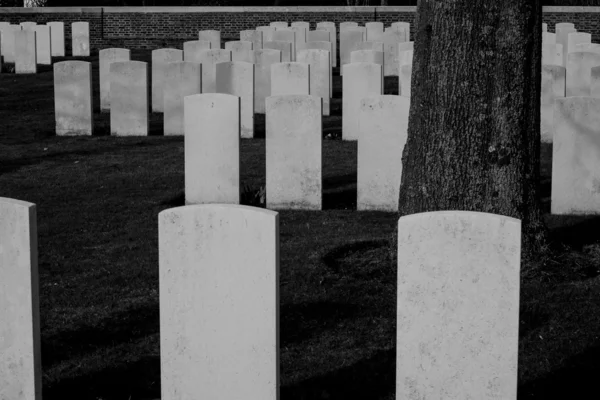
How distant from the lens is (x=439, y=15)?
709 cm

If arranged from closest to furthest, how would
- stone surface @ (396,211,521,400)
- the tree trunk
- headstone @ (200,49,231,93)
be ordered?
stone surface @ (396,211,521,400) < the tree trunk < headstone @ (200,49,231,93)

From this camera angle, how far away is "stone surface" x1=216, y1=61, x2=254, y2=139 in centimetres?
1362

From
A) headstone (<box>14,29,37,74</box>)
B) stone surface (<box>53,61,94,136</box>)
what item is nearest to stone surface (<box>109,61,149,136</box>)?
stone surface (<box>53,61,94,136</box>)

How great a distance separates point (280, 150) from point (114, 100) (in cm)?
468

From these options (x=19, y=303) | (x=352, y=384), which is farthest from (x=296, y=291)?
(x=19, y=303)

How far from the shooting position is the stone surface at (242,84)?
1362 centimetres

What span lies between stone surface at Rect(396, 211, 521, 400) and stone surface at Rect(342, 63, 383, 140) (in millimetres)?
8597

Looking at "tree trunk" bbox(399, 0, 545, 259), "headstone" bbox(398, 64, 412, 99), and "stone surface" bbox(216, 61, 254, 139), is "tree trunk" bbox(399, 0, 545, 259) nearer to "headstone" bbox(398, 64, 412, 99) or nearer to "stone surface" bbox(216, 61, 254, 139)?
"headstone" bbox(398, 64, 412, 99)

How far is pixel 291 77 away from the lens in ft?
44.2

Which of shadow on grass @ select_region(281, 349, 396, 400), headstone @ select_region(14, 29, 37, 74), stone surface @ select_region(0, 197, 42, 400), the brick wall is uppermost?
the brick wall

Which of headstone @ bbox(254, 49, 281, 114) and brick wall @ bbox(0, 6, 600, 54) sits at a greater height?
brick wall @ bbox(0, 6, 600, 54)

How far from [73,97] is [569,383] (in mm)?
9515

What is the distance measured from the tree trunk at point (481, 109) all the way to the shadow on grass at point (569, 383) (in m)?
1.60

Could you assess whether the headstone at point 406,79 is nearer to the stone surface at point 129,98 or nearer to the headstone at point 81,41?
the stone surface at point 129,98
